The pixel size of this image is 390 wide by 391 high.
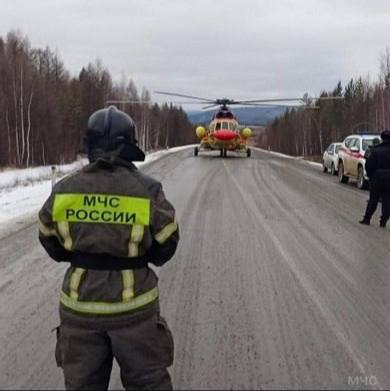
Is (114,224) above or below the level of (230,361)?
above

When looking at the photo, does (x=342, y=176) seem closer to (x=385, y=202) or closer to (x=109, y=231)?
(x=385, y=202)

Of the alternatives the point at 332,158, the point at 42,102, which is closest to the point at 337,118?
the point at 42,102

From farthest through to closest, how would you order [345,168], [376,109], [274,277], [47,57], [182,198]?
[47,57], [376,109], [345,168], [182,198], [274,277]

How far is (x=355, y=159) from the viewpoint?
67.9 ft

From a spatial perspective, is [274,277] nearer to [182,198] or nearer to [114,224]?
[114,224]

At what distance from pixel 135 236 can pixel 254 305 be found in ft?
11.3

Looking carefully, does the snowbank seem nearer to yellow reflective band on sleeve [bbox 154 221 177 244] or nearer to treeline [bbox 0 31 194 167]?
treeline [bbox 0 31 194 167]

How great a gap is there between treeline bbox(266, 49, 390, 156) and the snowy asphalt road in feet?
131

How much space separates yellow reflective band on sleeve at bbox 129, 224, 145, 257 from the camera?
8.93ft

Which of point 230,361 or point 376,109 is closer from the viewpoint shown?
point 230,361

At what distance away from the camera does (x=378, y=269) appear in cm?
764

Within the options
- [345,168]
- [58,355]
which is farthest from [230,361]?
[345,168]

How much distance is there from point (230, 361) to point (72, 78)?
80.6 metres

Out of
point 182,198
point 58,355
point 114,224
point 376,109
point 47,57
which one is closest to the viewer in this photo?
point 114,224
